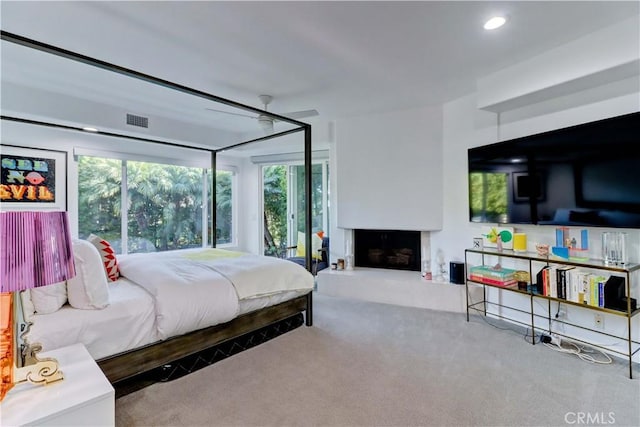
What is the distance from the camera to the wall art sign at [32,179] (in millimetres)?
3547

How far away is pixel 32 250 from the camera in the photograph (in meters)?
1.21

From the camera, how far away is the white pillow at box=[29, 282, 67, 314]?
179cm

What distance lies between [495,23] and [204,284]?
9.20ft

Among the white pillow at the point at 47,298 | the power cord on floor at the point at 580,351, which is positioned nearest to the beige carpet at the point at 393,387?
the power cord on floor at the point at 580,351

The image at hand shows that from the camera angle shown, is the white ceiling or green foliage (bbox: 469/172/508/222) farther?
green foliage (bbox: 469/172/508/222)

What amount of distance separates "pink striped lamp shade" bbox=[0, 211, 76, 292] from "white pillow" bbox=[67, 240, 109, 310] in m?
0.67

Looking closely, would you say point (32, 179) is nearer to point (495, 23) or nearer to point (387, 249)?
point (387, 249)

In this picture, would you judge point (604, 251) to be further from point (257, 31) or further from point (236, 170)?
point (236, 170)

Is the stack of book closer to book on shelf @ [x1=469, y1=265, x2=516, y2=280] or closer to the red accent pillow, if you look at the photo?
book on shelf @ [x1=469, y1=265, x2=516, y2=280]

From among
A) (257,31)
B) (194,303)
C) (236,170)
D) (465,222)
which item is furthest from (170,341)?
(236,170)

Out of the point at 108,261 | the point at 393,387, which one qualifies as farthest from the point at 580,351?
the point at 108,261

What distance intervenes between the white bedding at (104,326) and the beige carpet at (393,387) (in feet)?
1.20

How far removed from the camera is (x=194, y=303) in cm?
225

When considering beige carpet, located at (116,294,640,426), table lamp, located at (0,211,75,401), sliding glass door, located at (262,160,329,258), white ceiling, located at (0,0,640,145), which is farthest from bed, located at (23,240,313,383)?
sliding glass door, located at (262,160,329,258)
